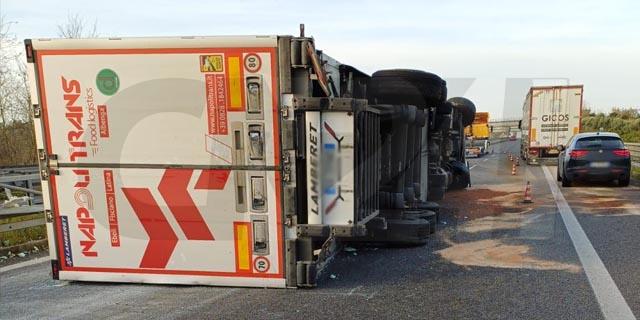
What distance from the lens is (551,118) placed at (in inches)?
806

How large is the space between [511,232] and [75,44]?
653 centimetres

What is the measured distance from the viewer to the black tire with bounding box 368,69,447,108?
265 inches

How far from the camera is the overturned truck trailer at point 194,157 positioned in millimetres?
4098

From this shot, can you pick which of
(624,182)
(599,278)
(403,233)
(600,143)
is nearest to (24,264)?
(403,233)

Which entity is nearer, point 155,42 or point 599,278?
point 155,42

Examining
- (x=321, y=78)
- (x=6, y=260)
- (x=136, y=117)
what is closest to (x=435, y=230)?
(x=321, y=78)

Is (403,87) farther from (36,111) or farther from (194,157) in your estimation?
(36,111)

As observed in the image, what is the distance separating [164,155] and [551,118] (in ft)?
67.9

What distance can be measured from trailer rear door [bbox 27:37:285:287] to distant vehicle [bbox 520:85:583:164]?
19.8 meters

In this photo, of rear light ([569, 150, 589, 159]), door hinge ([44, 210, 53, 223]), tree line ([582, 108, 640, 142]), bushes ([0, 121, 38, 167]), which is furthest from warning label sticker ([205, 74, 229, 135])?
tree line ([582, 108, 640, 142])

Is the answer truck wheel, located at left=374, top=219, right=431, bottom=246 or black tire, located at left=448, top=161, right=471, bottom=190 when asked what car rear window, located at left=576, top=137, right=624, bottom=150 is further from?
truck wheel, located at left=374, top=219, right=431, bottom=246

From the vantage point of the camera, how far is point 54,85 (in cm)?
432

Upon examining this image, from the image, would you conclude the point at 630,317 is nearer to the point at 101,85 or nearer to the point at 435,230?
the point at 435,230

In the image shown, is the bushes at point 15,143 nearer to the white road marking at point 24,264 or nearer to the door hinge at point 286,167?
the white road marking at point 24,264
